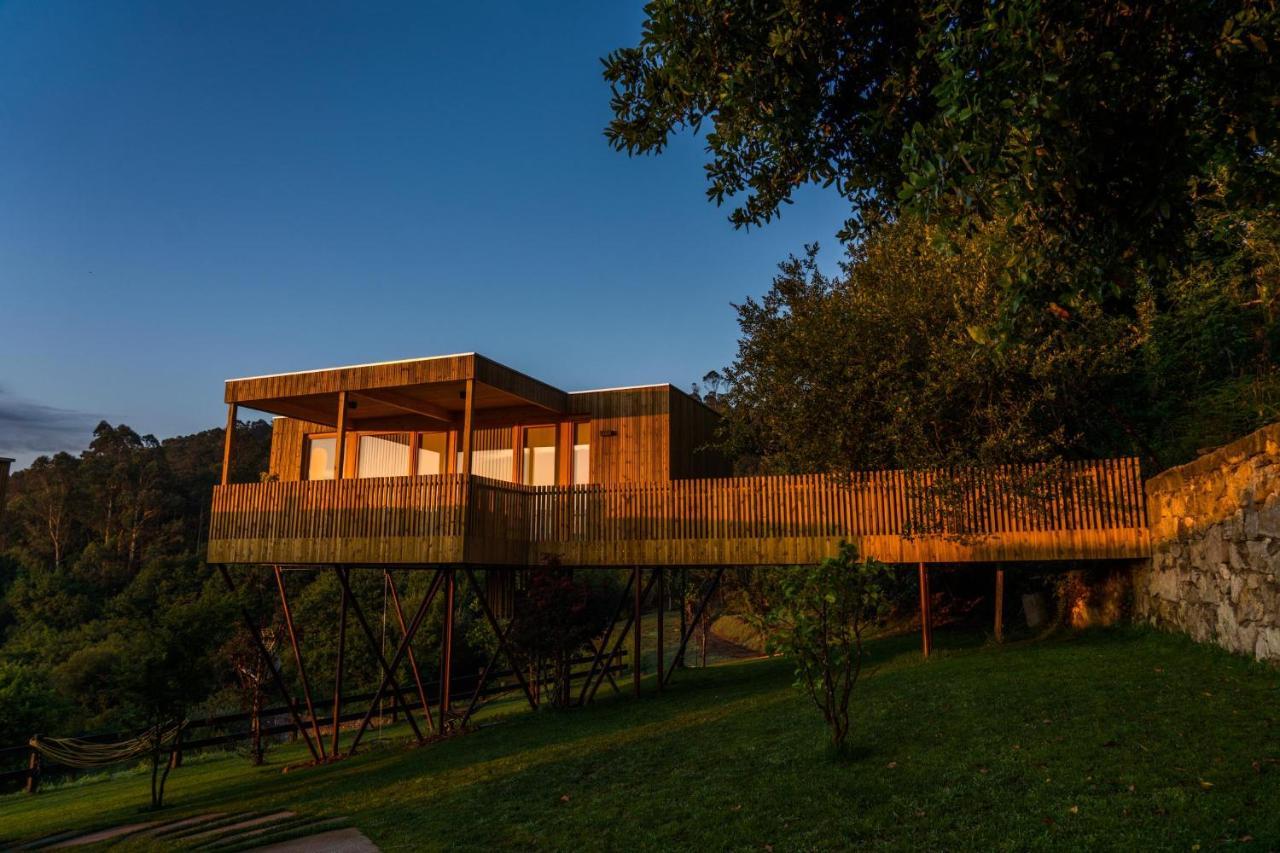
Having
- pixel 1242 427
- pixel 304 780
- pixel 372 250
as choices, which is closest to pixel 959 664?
pixel 1242 427

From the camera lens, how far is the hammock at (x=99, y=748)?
1160cm

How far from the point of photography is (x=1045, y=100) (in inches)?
193

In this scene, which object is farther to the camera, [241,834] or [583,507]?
[583,507]

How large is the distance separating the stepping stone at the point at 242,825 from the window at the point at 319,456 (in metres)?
10.7

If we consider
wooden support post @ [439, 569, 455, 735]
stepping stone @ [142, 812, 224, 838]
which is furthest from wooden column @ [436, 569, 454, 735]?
stepping stone @ [142, 812, 224, 838]

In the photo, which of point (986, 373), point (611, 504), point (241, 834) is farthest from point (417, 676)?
point (986, 373)

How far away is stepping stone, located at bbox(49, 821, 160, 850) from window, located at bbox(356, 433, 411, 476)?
9641 millimetres

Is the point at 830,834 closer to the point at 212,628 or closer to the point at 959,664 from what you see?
the point at 959,664

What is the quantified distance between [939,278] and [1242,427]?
552cm

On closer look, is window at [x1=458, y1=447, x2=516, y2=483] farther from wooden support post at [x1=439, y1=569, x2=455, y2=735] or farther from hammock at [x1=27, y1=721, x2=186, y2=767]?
hammock at [x1=27, y1=721, x2=186, y2=767]

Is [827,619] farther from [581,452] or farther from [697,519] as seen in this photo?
[581,452]

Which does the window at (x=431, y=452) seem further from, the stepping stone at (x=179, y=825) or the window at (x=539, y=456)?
the stepping stone at (x=179, y=825)

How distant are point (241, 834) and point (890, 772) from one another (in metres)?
6.82

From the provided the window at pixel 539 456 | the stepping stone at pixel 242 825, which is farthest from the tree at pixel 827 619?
the window at pixel 539 456
